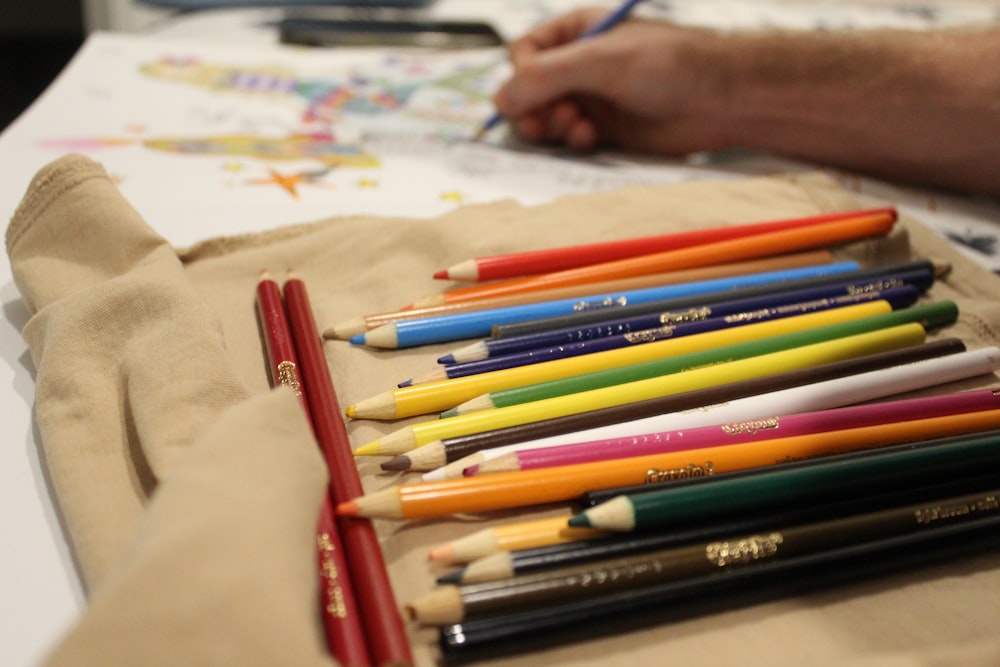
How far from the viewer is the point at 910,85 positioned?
2.44 feet

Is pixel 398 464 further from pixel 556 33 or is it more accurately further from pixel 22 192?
pixel 556 33

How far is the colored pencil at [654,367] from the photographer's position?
1.39ft

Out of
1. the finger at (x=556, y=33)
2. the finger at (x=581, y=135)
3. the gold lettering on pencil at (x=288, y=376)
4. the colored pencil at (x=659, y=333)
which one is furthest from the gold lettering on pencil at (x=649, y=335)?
the finger at (x=556, y=33)

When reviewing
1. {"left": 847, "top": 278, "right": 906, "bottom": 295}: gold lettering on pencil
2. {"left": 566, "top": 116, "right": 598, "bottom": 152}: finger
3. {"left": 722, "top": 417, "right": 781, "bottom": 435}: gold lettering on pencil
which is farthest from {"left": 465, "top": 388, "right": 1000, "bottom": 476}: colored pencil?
{"left": 566, "top": 116, "right": 598, "bottom": 152}: finger

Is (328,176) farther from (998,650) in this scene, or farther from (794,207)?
(998,650)

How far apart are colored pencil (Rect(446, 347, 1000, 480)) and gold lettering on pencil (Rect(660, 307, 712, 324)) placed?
0.09 m

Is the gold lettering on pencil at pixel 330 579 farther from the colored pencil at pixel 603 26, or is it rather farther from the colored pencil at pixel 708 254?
the colored pencil at pixel 603 26

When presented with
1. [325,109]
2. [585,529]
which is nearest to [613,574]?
[585,529]

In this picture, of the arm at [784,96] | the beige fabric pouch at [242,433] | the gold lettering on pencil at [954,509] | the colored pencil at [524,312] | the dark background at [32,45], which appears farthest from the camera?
the dark background at [32,45]

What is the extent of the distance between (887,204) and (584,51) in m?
0.36

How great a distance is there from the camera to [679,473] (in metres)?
0.38

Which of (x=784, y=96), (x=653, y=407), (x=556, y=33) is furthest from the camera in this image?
(x=556, y=33)

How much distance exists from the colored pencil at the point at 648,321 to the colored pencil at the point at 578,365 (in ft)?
0.06

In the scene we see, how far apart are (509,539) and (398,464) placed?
7cm
